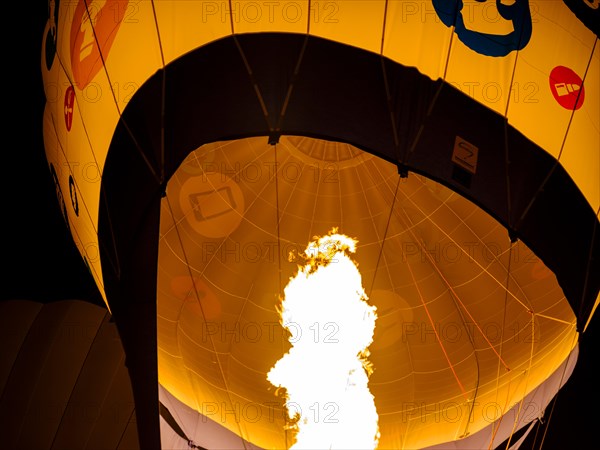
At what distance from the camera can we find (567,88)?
4438 mm

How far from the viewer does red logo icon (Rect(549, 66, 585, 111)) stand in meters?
4.41

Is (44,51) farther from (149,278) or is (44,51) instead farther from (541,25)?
(541,25)

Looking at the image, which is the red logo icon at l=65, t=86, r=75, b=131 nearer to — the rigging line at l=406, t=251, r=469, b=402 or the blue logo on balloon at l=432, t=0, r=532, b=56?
the blue logo on balloon at l=432, t=0, r=532, b=56

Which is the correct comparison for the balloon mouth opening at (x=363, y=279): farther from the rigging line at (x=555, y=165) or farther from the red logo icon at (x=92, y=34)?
the rigging line at (x=555, y=165)

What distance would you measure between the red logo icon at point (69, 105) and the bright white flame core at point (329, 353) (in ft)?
7.74

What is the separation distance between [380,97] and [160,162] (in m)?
1.12

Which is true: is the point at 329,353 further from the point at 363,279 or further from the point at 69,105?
the point at 69,105

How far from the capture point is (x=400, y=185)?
260 inches

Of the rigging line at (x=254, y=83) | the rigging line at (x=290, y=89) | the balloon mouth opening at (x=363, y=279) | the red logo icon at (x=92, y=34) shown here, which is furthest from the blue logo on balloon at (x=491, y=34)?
the balloon mouth opening at (x=363, y=279)

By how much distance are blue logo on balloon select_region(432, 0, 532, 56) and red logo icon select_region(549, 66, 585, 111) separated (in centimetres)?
25

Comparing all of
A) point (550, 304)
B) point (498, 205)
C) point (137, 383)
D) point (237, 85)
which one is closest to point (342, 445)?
point (550, 304)

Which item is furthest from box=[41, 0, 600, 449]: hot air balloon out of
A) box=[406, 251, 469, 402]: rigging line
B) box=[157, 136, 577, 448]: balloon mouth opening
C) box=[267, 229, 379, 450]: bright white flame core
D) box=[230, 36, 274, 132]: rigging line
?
box=[267, 229, 379, 450]: bright white flame core

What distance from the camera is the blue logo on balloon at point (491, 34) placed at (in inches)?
166

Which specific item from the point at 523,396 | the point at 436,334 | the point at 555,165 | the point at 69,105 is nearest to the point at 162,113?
the point at 69,105
